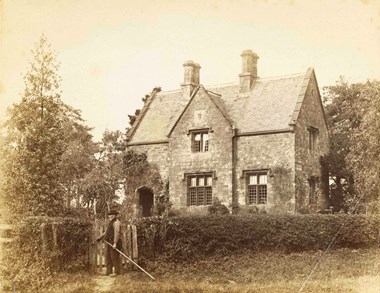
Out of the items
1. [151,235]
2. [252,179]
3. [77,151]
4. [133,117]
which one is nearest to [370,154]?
[252,179]

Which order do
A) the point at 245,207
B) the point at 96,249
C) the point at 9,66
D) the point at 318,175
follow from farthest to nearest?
the point at 318,175 < the point at 245,207 < the point at 96,249 < the point at 9,66

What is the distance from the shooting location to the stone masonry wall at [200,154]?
102 feet

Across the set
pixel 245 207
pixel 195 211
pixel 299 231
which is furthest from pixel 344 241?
pixel 195 211

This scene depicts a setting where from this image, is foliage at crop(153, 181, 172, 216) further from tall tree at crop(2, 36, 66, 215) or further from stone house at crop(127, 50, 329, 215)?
tall tree at crop(2, 36, 66, 215)

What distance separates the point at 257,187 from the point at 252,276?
1396cm


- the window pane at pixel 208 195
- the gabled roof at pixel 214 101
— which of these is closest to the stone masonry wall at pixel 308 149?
the gabled roof at pixel 214 101

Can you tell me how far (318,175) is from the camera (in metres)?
32.0

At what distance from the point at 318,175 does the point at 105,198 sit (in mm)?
12797

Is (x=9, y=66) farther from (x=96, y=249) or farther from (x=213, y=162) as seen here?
(x=213, y=162)

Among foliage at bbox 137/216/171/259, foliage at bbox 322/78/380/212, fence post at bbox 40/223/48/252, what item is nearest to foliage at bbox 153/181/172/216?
foliage at bbox 322/78/380/212

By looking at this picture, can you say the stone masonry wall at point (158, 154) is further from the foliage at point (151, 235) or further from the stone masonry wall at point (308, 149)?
the foliage at point (151, 235)

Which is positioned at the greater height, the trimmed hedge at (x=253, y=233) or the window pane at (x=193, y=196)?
the window pane at (x=193, y=196)

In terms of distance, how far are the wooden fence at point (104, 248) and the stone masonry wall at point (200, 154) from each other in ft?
47.1

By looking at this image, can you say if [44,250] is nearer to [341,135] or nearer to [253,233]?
[253,233]
